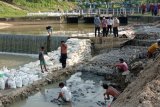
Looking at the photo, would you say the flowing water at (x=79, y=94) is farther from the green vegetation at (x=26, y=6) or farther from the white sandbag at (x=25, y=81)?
the green vegetation at (x=26, y=6)

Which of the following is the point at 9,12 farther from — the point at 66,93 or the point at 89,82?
the point at 66,93

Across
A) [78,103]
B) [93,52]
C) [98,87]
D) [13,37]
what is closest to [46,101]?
[78,103]

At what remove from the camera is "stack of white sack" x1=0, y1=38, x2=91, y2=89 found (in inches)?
584

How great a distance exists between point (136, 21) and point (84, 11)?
710 cm

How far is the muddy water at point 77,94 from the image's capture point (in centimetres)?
1417

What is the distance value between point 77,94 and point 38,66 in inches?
148

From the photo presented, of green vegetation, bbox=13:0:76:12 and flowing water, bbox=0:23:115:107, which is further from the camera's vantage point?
green vegetation, bbox=13:0:76:12

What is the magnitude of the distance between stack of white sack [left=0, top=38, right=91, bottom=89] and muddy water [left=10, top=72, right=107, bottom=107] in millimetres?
741

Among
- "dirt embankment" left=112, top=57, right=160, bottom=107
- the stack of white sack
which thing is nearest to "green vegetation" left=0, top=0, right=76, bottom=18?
the stack of white sack

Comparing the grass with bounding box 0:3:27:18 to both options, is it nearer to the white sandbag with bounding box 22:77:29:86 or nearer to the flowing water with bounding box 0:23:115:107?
the flowing water with bounding box 0:23:115:107

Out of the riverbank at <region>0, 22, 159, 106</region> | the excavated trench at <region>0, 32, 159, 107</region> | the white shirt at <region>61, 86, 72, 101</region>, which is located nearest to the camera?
the white shirt at <region>61, 86, 72, 101</region>

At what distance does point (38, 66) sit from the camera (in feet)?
60.2

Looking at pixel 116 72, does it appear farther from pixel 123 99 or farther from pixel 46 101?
pixel 123 99

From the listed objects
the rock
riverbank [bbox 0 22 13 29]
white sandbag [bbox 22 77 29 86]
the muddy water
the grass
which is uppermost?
the rock
